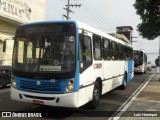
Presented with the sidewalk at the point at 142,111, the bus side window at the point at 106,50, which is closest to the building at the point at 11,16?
the bus side window at the point at 106,50

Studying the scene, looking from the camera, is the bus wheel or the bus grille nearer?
the bus grille

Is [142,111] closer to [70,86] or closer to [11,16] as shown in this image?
[70,86]

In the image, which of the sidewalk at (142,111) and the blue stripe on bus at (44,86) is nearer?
the blue stripe on bus at (44,86)

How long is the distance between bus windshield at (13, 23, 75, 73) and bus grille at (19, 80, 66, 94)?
311mm

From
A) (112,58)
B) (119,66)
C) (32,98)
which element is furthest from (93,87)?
(119,66)

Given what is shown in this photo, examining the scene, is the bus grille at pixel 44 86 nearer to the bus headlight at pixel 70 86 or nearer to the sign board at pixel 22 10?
the bus headlight at pixel 70 86

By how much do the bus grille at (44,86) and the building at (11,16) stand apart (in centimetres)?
1521

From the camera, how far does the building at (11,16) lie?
25062mm

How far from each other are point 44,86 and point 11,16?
753 inches

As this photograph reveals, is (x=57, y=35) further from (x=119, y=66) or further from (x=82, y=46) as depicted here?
(x=119, y=66)

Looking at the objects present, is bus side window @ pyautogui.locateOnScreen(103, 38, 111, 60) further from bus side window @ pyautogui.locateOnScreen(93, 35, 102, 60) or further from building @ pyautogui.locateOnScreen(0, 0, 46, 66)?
building @ pyautogui.locateOnScreen(0, 0, 46, 66)

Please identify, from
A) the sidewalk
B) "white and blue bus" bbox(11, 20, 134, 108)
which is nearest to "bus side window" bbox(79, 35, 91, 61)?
"white and blue bus" bbox(11, 20, 134, 108)

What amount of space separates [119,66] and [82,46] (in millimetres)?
6451

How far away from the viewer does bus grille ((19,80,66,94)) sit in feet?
26.3
